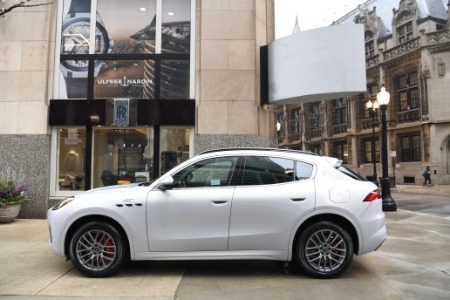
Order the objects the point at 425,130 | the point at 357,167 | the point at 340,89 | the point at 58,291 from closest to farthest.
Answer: the point at 58,291 < the point at 340,89 < the point at 425,130 < the point at 357,167

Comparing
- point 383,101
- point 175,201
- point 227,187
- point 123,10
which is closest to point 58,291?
point 175,201

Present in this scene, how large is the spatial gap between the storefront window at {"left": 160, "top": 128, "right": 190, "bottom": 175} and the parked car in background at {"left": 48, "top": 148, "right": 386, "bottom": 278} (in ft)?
17.5

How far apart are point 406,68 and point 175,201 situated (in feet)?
124

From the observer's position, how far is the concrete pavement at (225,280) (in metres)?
4.34

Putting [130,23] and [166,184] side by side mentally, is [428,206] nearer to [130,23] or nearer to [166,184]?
[130,23]

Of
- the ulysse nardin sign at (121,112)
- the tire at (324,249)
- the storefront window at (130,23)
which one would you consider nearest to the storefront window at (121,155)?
the ulysse nardin sign at (121,112)

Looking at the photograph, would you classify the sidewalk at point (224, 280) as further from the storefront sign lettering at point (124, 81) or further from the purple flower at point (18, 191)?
the storefront sign lettering at point (124, 81)

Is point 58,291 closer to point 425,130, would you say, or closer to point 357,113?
point 425,130

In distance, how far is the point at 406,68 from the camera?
3672 centimetres

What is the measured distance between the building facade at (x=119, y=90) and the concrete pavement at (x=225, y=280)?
13.3 feet

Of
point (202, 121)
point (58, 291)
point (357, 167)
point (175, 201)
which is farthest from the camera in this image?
point (357, 167)

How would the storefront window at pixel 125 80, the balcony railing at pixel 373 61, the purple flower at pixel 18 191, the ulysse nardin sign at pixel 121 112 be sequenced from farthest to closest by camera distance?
the balcony railing at pixel 373 61 → the storefront window at pixel 125 80 → the ulysse nardin sign at pixel 121 112 → the purple flower at pixel 18 191

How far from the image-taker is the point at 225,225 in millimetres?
4887

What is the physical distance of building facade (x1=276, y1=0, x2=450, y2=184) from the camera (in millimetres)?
33031
